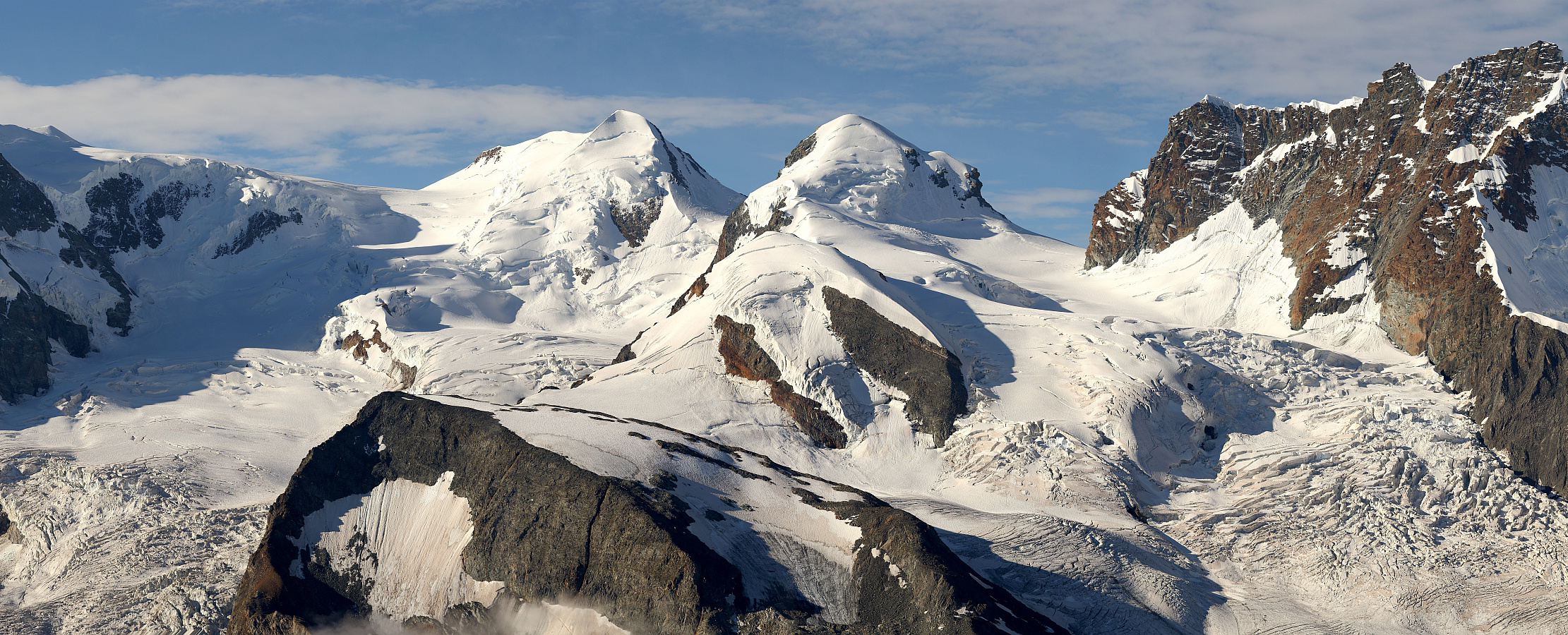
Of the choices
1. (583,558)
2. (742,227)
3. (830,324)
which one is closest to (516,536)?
(583,558)

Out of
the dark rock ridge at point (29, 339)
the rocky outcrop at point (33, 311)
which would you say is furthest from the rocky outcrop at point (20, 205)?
the dark rock ridge at point (29, 339)

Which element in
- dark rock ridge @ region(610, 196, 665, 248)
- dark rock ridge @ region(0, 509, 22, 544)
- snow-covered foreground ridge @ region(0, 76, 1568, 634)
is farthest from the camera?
dark rock ridge @ region(610, 196, 665, 248)

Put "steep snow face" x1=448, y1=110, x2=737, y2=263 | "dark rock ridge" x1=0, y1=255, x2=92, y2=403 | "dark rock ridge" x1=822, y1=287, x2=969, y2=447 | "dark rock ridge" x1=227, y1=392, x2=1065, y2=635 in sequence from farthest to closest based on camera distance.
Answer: "steep snow face" x1=448, y1=110, x2=737, y2=263 < "dark rock ridge" x1=0, y1=255, x2=92, y2=403 < "dark rock ridge" x1=822, y1=287, x2=969, y2=447 < "dark rock ridge" x1=227, y1=392, x2=1065, y2=635

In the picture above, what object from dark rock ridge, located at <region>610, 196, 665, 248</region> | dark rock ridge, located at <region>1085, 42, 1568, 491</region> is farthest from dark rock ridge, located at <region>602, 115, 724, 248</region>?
dark rock ridge, located at <region>1085, 42, 1568, 491</region>

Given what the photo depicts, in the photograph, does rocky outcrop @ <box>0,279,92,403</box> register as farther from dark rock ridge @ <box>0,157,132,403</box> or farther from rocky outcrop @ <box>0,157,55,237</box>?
rocky outcrop @ <box>0,157,55,237</box>

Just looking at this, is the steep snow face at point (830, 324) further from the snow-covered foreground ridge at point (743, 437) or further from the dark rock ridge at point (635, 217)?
the dark rock ridge at point (635, 217)

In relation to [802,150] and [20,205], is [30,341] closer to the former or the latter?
[20,205]

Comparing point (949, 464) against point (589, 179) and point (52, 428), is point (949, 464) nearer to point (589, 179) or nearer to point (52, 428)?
point (52, 428)
